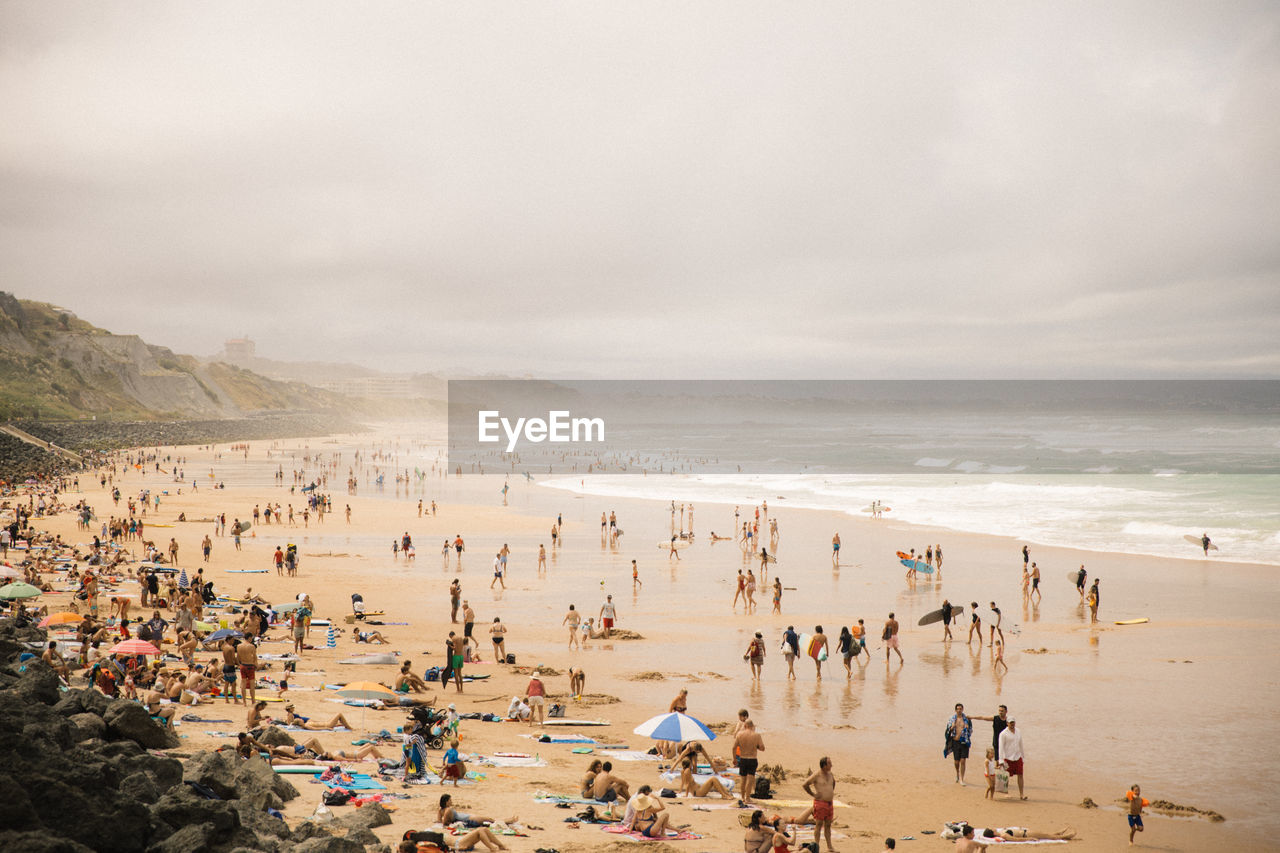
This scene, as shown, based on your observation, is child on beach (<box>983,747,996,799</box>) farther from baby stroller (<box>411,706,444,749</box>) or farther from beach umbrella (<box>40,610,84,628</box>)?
beach umbrella (<box>40,610,84,628</box>)

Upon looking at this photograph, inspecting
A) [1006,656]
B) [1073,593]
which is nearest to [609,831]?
[1006,656]

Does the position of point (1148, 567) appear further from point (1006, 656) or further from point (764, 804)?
point (764, 804)

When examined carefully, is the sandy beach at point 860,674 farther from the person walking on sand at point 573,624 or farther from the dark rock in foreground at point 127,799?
the dark rock in foreground at point 127,799

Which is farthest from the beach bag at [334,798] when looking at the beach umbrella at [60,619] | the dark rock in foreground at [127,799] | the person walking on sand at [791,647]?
the beach umbrella at [60,619]

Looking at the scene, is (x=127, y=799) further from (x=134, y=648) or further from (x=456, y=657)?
(x=134, y=648)

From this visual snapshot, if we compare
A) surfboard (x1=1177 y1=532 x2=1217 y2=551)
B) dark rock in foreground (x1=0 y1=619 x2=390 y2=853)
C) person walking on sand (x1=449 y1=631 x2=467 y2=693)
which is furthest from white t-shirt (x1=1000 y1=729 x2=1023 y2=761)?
surfboard (x1=1177 y1=532 x2=1217 y2=551)
